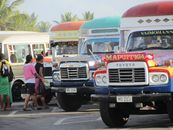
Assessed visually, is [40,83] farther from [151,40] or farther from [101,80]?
[101,80]

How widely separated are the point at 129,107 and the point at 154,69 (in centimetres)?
131

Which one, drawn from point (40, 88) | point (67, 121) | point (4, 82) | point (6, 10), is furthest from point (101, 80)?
point (6, 10)

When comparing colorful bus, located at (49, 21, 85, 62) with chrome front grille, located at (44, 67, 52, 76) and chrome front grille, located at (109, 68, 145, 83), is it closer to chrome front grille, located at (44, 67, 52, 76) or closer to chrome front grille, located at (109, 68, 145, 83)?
chrome front grille, located at (44, 67, 52, 76)

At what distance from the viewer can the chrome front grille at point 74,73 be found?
58.2ft

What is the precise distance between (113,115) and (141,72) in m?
1.38

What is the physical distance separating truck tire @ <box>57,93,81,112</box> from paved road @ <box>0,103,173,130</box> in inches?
8.6

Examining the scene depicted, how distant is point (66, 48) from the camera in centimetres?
2261

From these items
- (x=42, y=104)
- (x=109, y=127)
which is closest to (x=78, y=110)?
(x=42, y=104)

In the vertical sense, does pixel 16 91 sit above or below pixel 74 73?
below

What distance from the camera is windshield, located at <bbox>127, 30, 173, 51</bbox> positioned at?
1402cm

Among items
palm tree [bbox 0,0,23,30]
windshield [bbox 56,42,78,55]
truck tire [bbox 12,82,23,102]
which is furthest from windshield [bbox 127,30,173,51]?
palm tree [bbox 0,0,23,30]

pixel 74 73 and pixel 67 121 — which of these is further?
pixel 74 73

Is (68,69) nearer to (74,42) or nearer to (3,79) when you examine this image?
(3,79)

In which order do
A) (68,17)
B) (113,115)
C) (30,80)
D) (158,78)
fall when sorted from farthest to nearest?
(68,17), (30,80), (113,115), (158,78)
